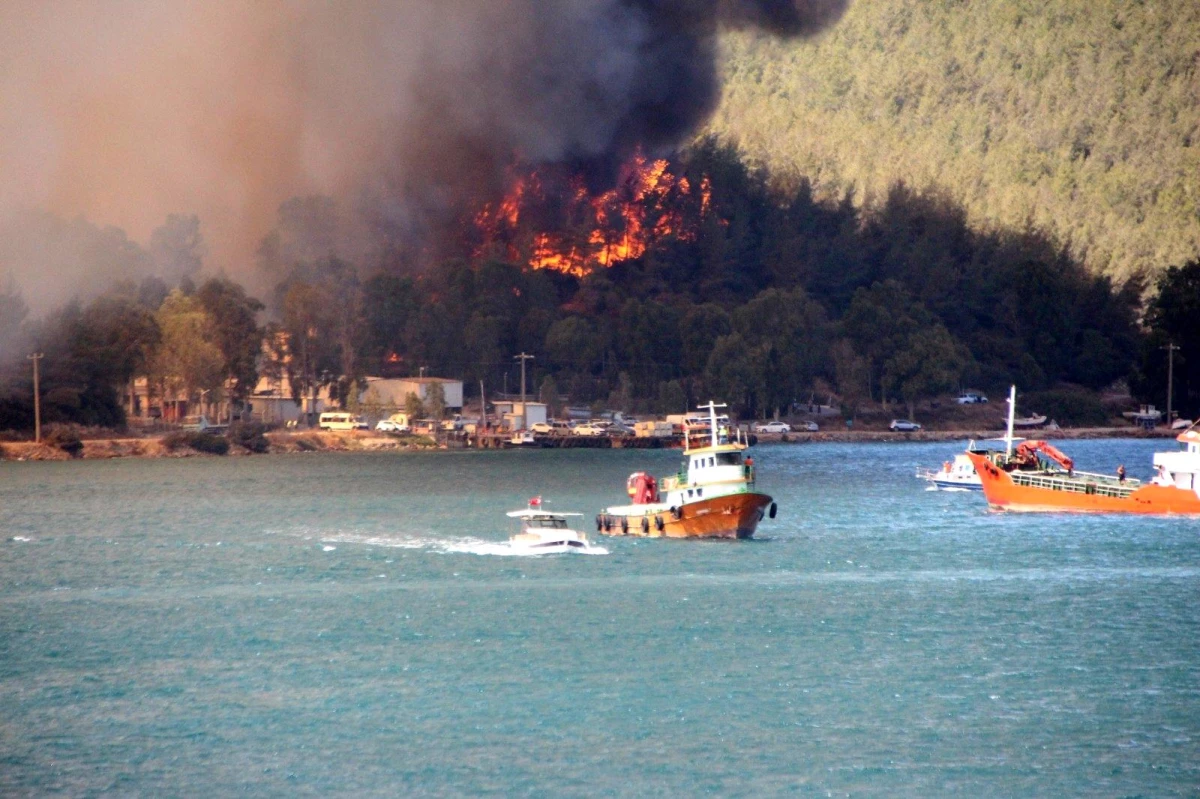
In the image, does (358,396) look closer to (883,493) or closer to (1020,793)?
(883,493)

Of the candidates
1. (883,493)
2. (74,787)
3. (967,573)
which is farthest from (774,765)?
(883,493)

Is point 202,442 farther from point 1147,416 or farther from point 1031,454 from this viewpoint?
point 1147,416

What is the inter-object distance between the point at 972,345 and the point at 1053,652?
106765 millimetres

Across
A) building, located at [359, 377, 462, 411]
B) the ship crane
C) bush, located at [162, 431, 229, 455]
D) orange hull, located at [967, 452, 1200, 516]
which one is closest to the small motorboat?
orange hull, located at [967, 452, 1200, 516]

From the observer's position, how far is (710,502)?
170 ft

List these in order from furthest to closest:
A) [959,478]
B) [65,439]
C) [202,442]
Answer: [202,442] → [65,439] → [959,478]

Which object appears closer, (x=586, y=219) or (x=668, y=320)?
(x=668, y=320)

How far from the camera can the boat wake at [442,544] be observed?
1988 inches

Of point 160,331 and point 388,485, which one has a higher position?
point 160,331

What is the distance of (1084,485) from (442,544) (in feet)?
80.9

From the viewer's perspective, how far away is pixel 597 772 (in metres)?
26.0

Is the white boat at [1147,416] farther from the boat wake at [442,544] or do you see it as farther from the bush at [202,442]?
the boat wake at [442,544]

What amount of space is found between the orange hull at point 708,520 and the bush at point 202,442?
→ 59176mm

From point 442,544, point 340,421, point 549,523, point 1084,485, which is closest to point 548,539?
point 549,523
